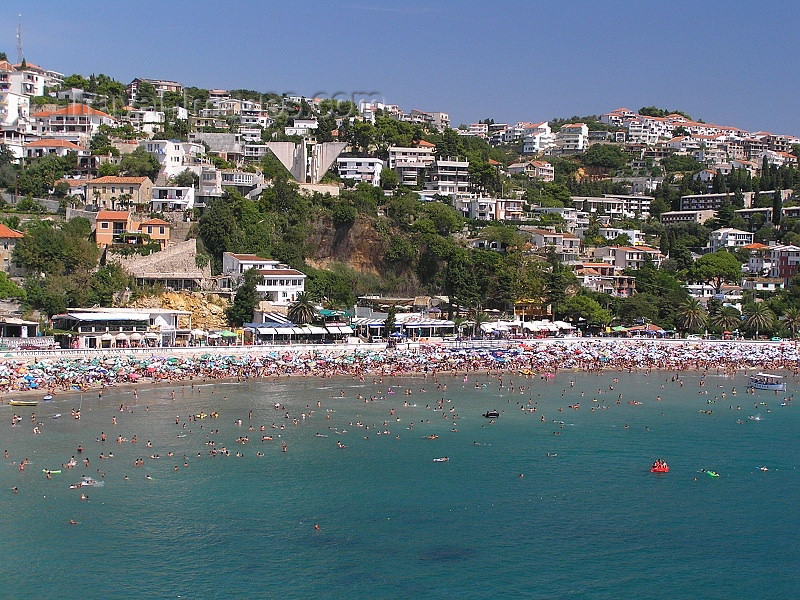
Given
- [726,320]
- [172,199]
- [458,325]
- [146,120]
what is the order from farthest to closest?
[146,120] < [726,320] < [172,199] < [458,325]

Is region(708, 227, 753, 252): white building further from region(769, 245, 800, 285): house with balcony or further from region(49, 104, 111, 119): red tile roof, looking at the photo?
region(49, 104, 111, 119): red tile roof

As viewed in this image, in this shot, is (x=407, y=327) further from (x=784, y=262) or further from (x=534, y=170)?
(x=534, y=170)

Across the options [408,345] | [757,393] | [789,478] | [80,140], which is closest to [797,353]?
[757,393]

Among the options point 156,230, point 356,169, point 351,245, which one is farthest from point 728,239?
point 156,230

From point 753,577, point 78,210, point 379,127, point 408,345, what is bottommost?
point 753,577

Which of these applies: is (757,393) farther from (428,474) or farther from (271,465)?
(271,465)

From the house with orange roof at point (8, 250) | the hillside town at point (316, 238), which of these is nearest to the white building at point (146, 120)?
the hillside town at point (316, 238)

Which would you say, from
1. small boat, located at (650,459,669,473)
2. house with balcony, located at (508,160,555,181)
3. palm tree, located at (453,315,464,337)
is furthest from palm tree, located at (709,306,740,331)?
house with balcony, located at (508,160,555,181)
